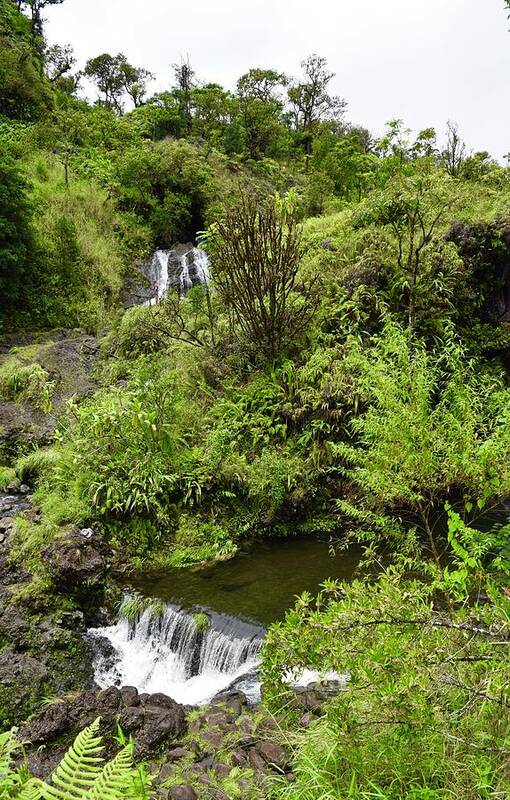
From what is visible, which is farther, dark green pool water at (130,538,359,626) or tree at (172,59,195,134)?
tree at (172,59,195,134)

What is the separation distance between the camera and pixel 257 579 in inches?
259

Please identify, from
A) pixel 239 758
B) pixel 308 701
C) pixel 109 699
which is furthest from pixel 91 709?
pixel 308 701

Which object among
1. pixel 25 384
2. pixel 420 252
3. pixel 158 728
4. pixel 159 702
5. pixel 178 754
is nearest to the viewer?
pixel 178 754

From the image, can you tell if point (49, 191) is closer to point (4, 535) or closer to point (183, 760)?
point (4, 535)

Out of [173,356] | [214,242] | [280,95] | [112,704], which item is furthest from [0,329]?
[280,95]

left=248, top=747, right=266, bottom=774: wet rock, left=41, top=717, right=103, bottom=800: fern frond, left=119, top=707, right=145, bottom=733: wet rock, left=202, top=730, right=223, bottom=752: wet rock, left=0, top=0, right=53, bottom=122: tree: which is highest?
left=0, top=0, right=53, bottom=122: tree

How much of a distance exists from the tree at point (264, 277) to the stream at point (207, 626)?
417cm

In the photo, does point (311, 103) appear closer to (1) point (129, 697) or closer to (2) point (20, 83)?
(2) point (20, 83)

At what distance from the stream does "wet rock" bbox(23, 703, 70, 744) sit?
3.10ft


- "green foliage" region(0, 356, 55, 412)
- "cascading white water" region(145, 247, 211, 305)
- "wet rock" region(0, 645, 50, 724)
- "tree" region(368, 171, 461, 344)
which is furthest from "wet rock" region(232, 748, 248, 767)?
"cascading white water" region(145, 247, 211, 305)

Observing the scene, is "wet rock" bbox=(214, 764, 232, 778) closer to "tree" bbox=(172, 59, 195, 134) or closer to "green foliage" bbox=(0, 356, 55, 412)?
"green foliage" bbox=(0, 356, 55, 412)

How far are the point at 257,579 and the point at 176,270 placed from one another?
13.5 meters

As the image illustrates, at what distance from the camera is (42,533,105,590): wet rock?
6414mm

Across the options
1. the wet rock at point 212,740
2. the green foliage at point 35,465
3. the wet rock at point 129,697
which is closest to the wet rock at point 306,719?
the wet rock at point 212,740
